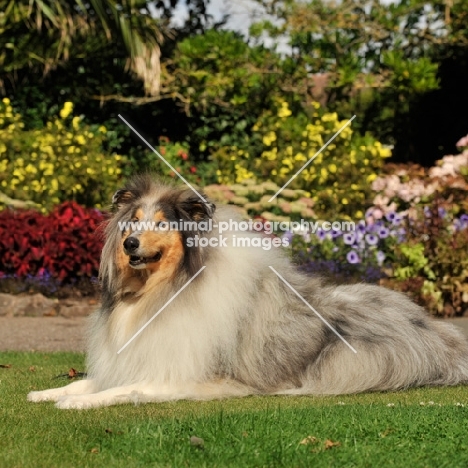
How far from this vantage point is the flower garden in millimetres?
11312

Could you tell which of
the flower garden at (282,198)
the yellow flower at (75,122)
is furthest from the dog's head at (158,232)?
the yellow flower at (75,122)

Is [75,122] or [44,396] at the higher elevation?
[75,122]

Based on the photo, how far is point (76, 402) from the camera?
6137 millimetres

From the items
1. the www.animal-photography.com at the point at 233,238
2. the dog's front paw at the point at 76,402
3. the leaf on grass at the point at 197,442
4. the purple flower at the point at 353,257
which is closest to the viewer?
the leaf on grass at the point at 197,442

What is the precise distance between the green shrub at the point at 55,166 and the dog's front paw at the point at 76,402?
741cm

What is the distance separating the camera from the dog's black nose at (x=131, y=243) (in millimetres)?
6223

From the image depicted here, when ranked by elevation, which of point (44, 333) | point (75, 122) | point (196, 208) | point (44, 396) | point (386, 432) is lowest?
point (44, 333)

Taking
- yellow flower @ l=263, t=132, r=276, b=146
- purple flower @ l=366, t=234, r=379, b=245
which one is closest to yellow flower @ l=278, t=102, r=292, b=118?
yellow flower @ l=263, t=132, r=276, b=146

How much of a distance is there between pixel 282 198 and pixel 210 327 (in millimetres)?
6732

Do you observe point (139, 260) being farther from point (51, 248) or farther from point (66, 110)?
point (66, 110)

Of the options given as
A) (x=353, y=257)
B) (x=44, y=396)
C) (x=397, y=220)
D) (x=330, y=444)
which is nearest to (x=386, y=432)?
(x=330, y=444)

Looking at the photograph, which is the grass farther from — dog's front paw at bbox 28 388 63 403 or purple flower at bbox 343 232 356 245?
purple flower at bbox 343 232 356 245

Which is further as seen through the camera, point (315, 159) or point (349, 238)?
point (315, 159)

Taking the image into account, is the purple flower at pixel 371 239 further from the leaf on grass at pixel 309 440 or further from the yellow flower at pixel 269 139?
the leaf on grass at pixel 309 440
